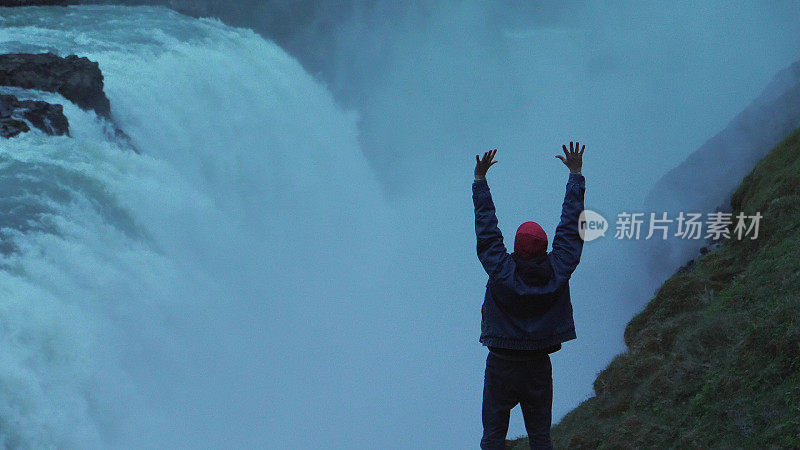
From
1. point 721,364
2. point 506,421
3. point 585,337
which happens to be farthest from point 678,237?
point 506,421

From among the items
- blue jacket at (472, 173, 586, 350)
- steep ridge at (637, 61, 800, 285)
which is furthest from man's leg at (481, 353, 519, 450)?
steep ridge at (637, 61, 800, 285)

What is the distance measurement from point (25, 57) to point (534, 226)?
1529 centimetres

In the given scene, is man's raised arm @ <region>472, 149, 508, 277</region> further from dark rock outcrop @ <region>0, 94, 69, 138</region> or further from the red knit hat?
dark rock outcrop @ <region>0, 94, 69, 138</region>

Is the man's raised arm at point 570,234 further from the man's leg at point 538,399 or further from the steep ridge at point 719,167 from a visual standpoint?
the steep ridge at point 719,167

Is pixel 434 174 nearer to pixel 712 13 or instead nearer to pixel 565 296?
pixel 712 13

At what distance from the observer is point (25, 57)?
16.7 m

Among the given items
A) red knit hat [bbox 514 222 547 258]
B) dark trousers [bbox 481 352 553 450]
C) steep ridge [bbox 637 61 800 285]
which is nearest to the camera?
red knit hat [bbox 514 222 547 258]

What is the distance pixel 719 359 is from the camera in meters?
7.18

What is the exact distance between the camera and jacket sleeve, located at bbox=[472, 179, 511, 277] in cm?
443

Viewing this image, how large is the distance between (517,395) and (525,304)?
0.63m

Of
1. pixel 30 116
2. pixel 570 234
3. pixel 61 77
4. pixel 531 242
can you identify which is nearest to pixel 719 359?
pixel 570 234

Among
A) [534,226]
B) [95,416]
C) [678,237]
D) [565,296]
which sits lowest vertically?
[565,296]

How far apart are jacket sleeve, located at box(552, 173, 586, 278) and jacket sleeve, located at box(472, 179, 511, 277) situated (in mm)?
300

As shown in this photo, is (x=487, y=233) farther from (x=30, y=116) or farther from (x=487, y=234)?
(x=30, y=116)
